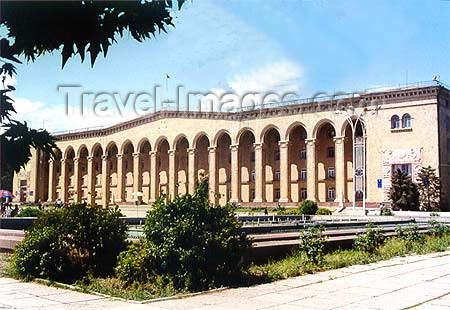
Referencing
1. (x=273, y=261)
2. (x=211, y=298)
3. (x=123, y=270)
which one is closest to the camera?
(x=211, y=298)

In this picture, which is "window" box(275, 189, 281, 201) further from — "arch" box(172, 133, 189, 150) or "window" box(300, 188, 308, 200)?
"arch" box(172, 133, 189, 150)

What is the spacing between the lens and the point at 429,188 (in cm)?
4144

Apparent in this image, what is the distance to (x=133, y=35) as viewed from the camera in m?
3.34

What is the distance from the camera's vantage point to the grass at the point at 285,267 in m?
7.75

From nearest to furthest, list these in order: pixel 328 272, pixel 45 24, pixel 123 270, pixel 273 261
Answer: pixel 45 24 < pixel 123 270 < pixel 328 272 < pixel 273 261

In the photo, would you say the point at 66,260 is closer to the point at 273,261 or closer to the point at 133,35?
the point at 273,261

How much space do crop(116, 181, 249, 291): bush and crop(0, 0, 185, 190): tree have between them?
16.0 feet

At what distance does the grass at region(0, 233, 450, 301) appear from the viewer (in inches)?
305

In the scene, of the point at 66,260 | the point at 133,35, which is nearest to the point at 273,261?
the point at 66,260

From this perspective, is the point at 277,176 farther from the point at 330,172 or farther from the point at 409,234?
the point at 409,234

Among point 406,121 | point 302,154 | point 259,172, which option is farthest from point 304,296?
point 259,172

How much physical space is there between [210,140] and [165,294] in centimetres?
4938

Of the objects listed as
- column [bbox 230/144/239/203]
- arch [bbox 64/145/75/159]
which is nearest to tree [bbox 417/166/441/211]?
column [bbox 230/144/239/203]

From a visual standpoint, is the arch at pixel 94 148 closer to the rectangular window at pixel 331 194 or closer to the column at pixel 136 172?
the column at pixel 136 172
